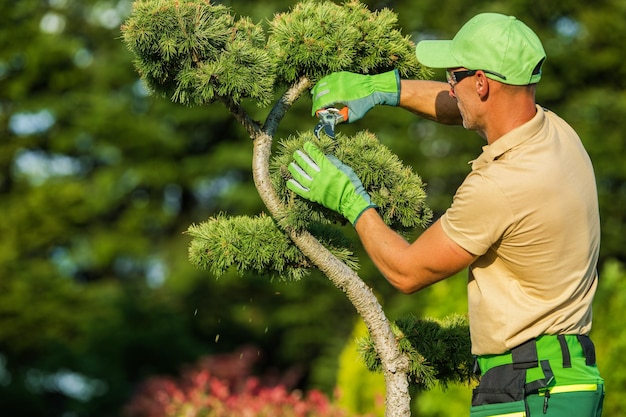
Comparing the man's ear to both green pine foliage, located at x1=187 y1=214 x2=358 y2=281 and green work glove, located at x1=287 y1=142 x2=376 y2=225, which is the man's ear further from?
green pine foliage, located at x1=187 y1=214 x2=358 y2=281

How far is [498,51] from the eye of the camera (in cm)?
270

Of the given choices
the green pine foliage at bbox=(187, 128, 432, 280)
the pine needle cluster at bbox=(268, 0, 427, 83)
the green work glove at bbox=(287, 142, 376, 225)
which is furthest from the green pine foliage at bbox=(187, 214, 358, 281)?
the pine needle cluster at bbox=(268, 0, 427, 83)

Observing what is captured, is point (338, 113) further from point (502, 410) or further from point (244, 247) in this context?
point (502, 410)

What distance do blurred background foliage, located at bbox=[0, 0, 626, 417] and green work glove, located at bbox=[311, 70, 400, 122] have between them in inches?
292

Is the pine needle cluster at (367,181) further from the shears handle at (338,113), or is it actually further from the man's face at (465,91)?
the man's face at (465,91)

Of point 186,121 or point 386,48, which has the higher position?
point 186,121

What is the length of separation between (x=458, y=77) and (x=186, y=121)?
11060 millimetres

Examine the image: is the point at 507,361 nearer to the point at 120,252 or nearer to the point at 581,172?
the point at 581,172

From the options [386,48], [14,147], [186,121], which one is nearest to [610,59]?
[186,121]

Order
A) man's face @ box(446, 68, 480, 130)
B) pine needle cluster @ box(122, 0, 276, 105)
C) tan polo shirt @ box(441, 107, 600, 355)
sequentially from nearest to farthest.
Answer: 1. tan polo shirt @ box(441, 107, 600, 355)
2. man's face @ box(446, 68, 480, 130)
3. pine needle cluster @ box(122, 0, 276, 105)

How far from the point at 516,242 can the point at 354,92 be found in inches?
32.3

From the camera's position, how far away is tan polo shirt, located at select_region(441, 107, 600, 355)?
8.47 ft

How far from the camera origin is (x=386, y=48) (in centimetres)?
328

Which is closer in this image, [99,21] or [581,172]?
[581,172]
